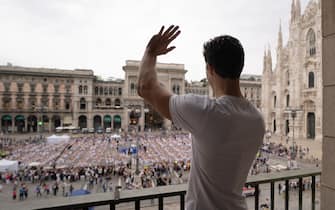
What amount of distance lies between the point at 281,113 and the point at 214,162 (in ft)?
138

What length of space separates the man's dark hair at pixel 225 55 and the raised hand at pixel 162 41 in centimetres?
30

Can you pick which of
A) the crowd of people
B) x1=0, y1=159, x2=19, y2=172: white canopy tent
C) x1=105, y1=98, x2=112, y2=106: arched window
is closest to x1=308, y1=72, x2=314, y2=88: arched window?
the crowd of people

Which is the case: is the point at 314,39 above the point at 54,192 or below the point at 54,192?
above

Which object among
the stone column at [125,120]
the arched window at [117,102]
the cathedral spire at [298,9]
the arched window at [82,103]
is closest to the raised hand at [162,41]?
the cathedral spire at [298,9]

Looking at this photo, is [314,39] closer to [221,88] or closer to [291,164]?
[291,164]

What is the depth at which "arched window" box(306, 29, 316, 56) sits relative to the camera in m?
33.4

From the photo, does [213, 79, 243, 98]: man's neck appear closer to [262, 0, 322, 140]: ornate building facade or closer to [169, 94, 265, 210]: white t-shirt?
[169, 94, 265, 210]: white t-shirt

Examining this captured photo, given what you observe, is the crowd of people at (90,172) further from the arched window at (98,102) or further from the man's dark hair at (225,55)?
the arched window at (98,102)

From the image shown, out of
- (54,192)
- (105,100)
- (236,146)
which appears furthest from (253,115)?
(105,100)

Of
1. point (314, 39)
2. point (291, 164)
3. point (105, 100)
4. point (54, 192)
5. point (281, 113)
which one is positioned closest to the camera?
point (54, 192)

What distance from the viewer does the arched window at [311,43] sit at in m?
33.4

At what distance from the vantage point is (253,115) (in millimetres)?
1160

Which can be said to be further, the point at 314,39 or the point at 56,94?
the point at 56,94

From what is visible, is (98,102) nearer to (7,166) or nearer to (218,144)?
(7,166)
